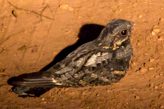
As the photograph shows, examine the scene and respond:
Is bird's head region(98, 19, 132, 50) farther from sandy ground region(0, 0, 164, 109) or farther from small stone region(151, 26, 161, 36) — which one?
small stone region(151, 26, 161, 36)

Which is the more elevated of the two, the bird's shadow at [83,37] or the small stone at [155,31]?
the small stone at [155,31]

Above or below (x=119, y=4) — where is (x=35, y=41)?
below

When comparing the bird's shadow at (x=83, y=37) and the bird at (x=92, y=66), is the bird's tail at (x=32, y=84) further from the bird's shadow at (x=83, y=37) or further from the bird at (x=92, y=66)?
the bird's shadow at (x=83, y=37)

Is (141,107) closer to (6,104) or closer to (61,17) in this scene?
(6,104)

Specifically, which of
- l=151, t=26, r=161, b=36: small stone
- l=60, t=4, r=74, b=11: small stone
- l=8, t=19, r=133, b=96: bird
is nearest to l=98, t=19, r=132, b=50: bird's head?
l=8, t=19, r=133, b=96: bird

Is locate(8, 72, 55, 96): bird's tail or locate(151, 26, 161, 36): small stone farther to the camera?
locate(151, 26, 161, 36): small stone

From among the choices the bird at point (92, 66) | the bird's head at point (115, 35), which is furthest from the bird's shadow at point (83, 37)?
the bird's head at point (115, 35)

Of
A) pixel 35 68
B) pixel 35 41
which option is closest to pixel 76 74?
pixel 35 68
